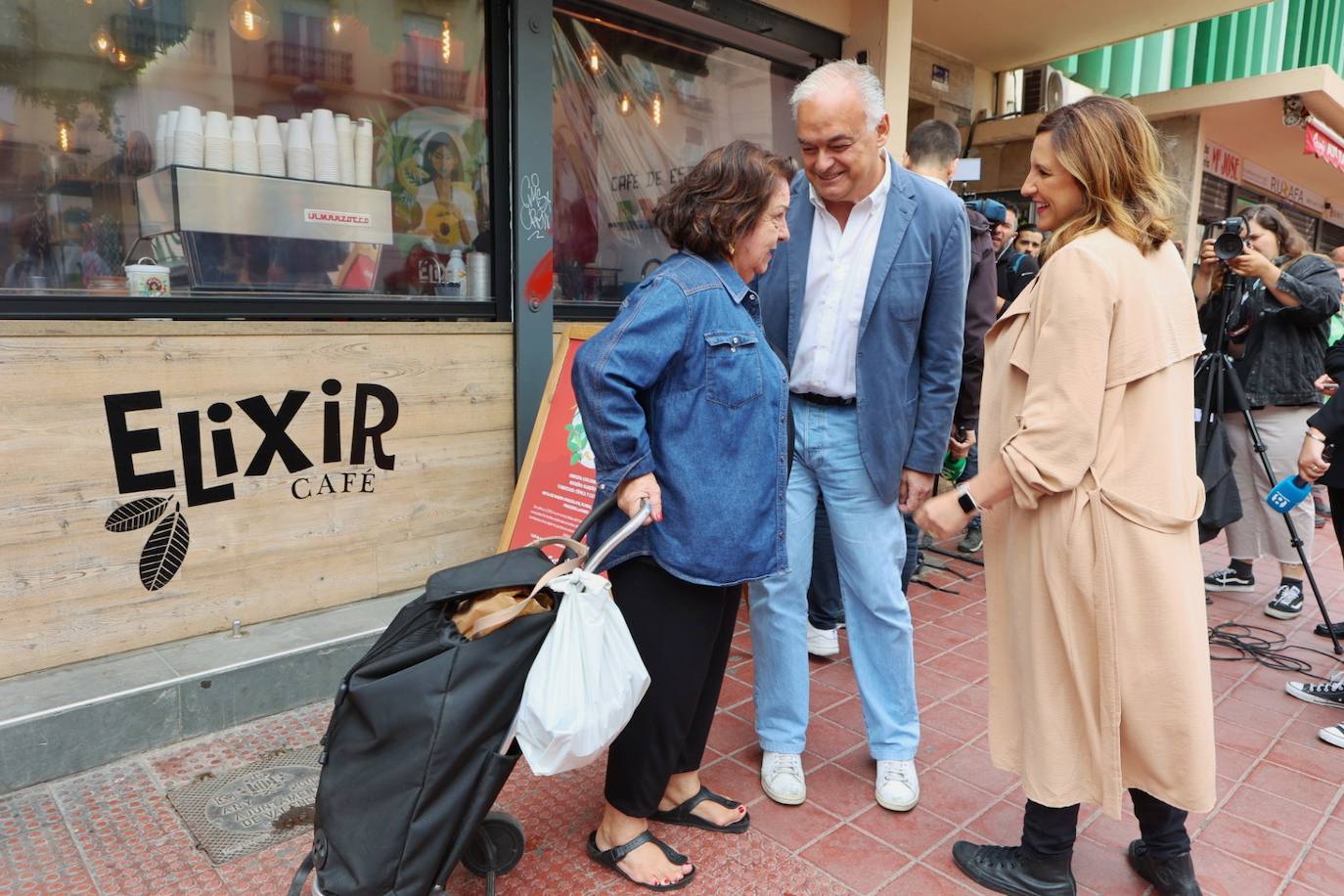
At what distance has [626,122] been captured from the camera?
16.8ft

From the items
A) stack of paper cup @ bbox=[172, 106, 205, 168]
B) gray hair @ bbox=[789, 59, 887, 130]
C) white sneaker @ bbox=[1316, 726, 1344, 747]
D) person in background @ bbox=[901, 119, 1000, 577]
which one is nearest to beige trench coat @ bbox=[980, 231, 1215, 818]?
gray hair @ bbox=[789, 59, 887, 130]

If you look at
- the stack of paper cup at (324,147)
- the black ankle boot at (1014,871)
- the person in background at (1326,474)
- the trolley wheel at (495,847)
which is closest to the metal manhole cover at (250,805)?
the trolley wheel at (495,847)

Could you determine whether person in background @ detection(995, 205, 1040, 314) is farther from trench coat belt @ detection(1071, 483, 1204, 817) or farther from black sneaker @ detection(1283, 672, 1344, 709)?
trench coat belt @ detection(1071, 483, 1204, 817)

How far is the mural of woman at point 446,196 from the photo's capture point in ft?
13.5

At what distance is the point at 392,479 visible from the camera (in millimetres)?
3803

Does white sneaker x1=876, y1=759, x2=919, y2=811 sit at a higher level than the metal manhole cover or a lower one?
higher

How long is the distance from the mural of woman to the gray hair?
2.12m

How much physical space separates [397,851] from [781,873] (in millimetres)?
1077

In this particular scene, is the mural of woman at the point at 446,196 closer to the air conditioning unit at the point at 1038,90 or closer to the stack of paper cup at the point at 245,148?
the stack of paper cup at the point at 245,148

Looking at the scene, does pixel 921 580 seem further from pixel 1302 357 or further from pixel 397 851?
pixel 397 851

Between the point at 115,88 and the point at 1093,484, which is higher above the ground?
the point at 115,88

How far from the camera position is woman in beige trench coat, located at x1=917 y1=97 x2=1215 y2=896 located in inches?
77.3

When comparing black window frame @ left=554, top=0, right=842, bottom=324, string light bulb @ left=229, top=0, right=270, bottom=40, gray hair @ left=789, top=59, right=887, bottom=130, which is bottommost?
gray hair @ left=789, top=59, right=887, bottom=130

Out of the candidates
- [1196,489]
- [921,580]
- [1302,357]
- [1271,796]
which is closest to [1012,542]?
[1196,489]
